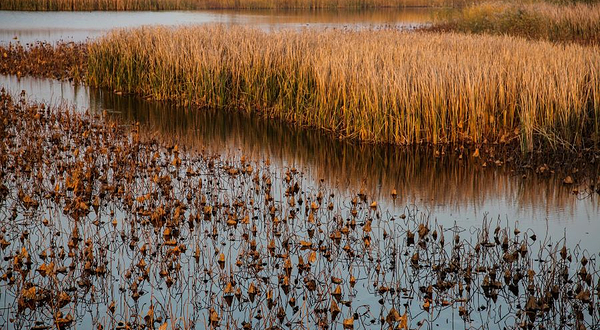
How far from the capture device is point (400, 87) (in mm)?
10547

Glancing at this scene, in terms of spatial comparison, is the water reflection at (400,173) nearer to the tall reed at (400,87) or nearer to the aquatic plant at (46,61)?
the tall reed at (400,87)

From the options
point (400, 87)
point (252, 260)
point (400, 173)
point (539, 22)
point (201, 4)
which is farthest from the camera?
point (201, 4)

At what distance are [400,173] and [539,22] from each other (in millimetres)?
15094

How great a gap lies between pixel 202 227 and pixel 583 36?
57.2 feet

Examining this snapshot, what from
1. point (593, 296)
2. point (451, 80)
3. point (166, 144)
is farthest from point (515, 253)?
point (166, 144)

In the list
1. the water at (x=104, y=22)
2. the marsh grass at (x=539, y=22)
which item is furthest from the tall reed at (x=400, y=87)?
the water at (x=104, y=22)

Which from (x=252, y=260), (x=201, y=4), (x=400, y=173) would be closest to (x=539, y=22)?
(x=400, y=173)

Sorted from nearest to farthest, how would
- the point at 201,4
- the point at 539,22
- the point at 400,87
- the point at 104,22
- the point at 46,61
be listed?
the point at 400,87
the point at 46,61
the point at 539,22
the point at 104,22
the point at 201,4

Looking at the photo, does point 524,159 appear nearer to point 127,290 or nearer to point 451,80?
point 451,80

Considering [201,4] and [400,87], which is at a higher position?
[201,4]

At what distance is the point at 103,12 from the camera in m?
39.7

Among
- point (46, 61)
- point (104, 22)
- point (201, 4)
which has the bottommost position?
point (46, 61)

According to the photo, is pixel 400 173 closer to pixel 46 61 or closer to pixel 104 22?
pixel 46 61

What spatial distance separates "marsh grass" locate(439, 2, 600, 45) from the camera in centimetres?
2095
